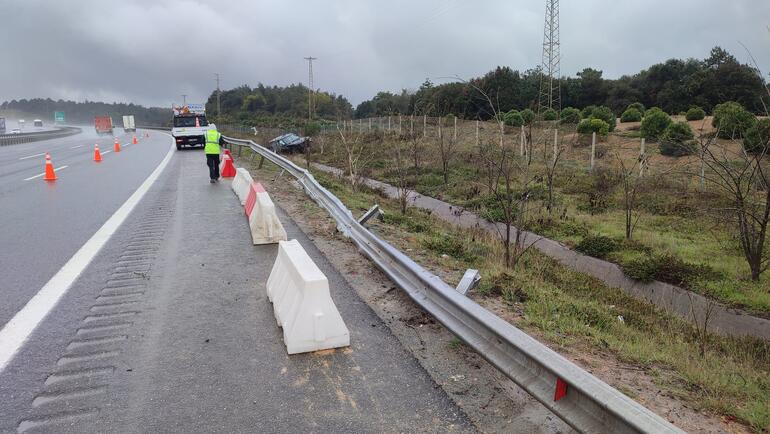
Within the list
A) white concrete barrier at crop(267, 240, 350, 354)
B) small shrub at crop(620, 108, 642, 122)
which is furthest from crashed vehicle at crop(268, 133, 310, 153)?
white concrete barrier at crop(267, 240, 350, 354)

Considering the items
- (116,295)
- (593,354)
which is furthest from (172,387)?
(593,354)

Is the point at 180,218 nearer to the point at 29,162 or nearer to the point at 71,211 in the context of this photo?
the point at 71,211

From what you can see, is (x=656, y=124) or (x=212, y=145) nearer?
→ (x=212, y=145)

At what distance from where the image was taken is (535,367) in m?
3.00

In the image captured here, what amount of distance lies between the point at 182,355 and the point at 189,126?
1045 inches

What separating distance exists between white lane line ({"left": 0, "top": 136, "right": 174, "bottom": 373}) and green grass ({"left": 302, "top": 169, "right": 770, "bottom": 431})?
3343 mm

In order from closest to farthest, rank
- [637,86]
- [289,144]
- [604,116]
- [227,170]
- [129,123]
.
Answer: [227,170] → [289,144] → [604,116] → [637,86] → [129,123]

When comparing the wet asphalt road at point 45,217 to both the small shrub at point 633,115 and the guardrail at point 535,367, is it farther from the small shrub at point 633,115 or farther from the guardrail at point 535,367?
the small shrub at point 633,115

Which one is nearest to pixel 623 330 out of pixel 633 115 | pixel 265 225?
pixel 265 225

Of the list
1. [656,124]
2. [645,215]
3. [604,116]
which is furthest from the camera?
[604,116]

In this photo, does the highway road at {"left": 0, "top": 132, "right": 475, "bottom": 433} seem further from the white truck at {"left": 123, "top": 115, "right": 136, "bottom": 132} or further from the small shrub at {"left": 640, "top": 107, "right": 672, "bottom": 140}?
the white truck at {"left": 123, "top": 115, "right": 136, "bottom": 132}

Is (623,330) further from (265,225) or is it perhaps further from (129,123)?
(129,123)

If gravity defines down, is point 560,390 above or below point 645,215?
above

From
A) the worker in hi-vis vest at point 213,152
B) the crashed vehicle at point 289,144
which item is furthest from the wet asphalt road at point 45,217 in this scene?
the crashed vehicle at point 289,144
